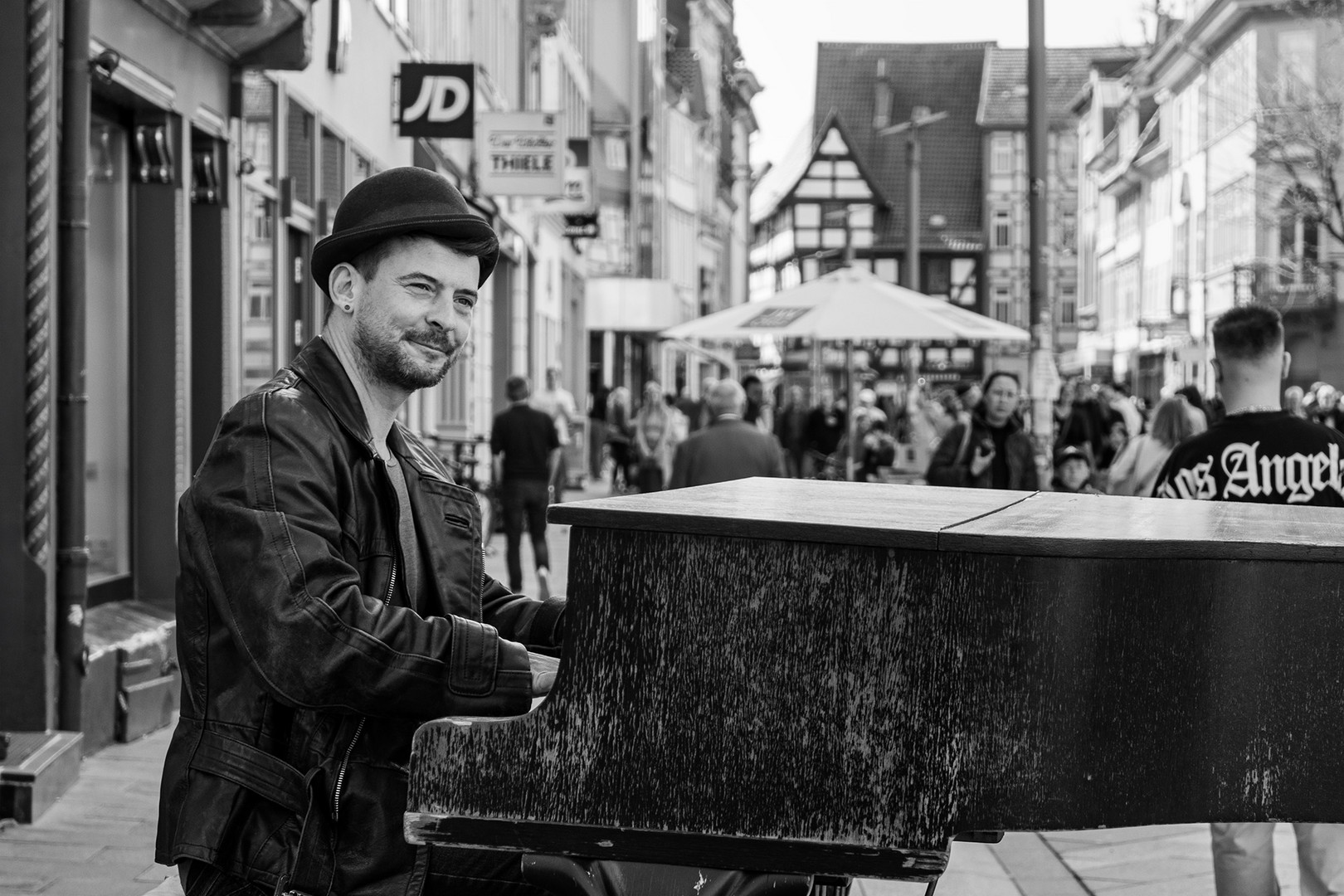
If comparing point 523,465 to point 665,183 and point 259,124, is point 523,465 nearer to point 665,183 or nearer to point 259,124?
point 259,124

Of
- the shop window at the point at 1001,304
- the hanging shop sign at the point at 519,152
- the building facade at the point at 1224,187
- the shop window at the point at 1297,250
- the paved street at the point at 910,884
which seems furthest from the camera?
the shop window at the point at 1001,304

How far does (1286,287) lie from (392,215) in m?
48.9

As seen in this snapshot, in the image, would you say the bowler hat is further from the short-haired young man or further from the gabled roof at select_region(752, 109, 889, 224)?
the gabled roof at select_region(752, 109, 889, 224)

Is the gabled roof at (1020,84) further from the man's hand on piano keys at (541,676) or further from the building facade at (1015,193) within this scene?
the man's hand on piano keys at (541,676)

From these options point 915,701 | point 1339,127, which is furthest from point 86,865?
point 1339,127

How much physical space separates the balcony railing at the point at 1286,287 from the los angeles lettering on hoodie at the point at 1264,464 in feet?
143

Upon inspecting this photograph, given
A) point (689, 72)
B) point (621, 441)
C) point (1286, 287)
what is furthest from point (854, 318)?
point (689, 72)

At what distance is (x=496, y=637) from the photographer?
2.81m

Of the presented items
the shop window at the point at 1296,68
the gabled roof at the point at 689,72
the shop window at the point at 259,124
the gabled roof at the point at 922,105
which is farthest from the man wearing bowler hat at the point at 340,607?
the gabled roof at the point at 922,105

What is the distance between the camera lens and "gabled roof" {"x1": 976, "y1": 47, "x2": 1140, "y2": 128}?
86.6 metres

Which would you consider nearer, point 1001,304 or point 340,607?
point 340,607

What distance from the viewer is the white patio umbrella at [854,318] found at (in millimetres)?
16375

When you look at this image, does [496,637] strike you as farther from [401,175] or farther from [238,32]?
[238,32]

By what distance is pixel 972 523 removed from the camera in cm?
304
